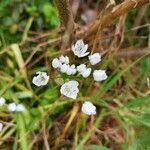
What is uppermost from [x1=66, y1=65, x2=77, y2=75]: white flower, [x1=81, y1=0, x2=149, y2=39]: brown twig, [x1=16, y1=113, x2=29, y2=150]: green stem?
[x1=81, y1=0, x2=149, y2=39]: brown twig

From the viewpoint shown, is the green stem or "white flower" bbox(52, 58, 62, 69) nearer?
"white flower" bbox(52, 58, 62, 69)

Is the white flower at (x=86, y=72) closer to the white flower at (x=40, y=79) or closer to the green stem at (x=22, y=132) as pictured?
the white flower at (x=40, y=79)

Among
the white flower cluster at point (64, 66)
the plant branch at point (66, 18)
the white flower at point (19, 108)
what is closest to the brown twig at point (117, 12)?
the plant branch at point (66, 18)

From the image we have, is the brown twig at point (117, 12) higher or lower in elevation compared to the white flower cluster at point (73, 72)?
higher

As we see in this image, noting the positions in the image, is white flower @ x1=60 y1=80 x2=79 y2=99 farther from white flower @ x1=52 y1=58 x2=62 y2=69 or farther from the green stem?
the green stem

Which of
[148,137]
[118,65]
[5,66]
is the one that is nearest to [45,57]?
[5,66]

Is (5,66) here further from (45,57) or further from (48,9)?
(48,9)

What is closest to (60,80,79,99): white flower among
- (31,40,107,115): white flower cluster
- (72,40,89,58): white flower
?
(31,40,107,115): white flower cluster

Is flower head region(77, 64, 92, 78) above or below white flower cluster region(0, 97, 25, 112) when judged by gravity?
above
